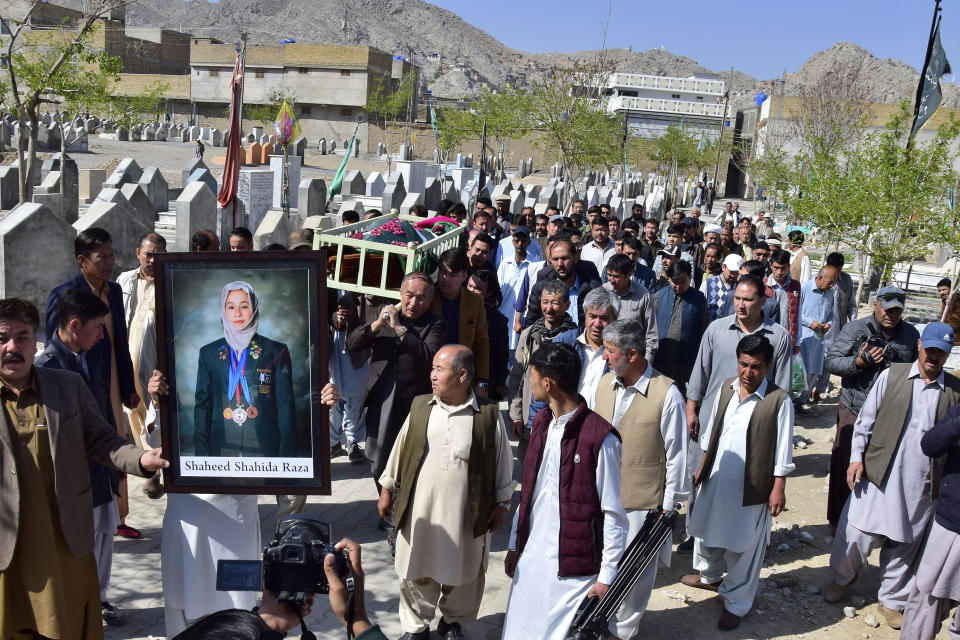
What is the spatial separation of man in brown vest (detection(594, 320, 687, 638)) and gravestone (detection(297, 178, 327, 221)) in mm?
9427

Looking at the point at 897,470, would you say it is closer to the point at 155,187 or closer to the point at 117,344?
the point at 117,344

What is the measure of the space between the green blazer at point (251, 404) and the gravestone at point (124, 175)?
1098cm

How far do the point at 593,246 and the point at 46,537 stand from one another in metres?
7.31

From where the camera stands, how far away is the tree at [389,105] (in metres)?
44.4

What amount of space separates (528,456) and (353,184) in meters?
13.7

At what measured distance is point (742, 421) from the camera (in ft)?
15.1

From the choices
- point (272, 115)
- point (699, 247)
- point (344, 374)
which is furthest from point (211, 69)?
point (344, 374)

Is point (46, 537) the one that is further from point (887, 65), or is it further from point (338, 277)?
point (887, 65)

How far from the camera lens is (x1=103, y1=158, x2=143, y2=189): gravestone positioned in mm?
13172

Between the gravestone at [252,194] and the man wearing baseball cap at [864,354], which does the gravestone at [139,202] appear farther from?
the man wearing baseball cap at [864,354]

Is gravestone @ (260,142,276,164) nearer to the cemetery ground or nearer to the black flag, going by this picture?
the black flag

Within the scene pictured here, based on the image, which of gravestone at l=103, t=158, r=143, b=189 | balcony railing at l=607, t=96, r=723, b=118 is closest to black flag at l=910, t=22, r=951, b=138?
gravestone at l=103, t=158, r=143, b=189

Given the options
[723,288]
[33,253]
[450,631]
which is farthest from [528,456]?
[33,253]

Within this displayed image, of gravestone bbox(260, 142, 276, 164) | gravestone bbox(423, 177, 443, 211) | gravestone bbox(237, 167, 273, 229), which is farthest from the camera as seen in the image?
gravestone bbox(260, 142, 276, 164)
